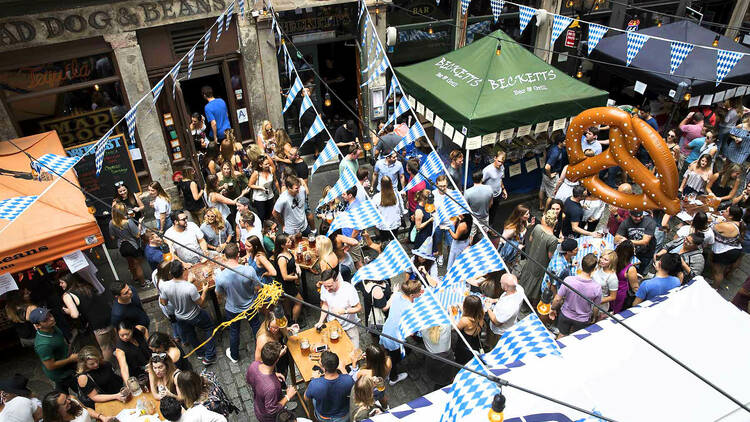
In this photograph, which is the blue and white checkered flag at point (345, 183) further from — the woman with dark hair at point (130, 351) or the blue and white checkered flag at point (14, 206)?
the blue and white checkered flag at point (14, 206)

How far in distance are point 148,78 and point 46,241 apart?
482 centimetres

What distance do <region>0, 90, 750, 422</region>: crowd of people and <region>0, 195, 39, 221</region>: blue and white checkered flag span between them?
1.12 meters

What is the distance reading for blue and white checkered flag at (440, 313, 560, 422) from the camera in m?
4.18

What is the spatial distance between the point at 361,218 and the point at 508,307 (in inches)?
85.6

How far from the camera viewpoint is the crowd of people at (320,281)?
5.52m

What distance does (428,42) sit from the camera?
517 inches

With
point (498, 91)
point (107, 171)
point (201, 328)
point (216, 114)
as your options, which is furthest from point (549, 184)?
point (107, 171)

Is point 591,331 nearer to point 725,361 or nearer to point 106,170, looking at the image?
point 725,361

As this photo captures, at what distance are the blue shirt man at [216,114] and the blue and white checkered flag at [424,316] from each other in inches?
284

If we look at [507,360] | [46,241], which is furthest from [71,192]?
[507,360]

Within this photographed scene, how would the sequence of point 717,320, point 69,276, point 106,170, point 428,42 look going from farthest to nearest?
point 428,42 → point 106,170 → point 69,276 → point 717,320

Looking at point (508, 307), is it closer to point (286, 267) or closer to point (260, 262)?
point (286, 267)

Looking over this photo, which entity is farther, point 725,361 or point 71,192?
point 71,192

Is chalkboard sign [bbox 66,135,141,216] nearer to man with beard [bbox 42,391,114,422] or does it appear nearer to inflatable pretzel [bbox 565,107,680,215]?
man with beard [bbox 42,391,114,422]
